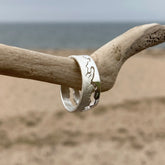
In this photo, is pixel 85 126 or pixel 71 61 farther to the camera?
pixel 85 126

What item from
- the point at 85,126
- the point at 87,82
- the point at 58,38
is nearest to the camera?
the point at 87,82

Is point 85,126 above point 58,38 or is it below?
above

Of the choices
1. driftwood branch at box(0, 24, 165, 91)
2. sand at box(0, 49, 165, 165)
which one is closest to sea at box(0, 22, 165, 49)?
sand at box(0, 49, 165, 165)

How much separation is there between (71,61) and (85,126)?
2683 millimetres

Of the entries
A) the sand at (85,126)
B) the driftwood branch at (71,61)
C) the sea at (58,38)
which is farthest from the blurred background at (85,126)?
the sea at (58,38)

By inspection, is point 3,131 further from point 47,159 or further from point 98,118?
point 98,118

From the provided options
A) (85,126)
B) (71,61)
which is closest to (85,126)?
(85,126)

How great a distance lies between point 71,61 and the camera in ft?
1.82

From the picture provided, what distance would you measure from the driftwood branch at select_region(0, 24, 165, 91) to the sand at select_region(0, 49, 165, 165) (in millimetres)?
1994

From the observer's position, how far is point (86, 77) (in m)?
0.53

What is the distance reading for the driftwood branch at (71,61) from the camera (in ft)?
1.59

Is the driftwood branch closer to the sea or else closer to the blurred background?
the blurred background

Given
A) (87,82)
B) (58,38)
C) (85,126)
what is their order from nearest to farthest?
1. (87,82)
2. (85,126)
3. (58,38)

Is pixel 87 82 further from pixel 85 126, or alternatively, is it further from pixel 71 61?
pixel 85 126
